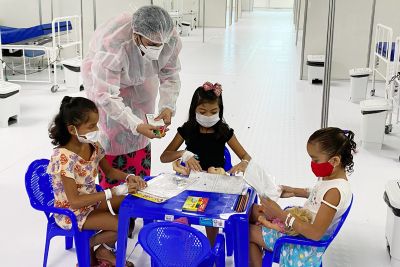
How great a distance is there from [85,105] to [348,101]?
4.90 metres

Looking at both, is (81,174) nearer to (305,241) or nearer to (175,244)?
(175,244)

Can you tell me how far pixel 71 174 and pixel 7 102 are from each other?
3230mm

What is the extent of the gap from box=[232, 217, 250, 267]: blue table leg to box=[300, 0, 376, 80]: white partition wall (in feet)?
20.6

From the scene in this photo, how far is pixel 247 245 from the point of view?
6.48 feet

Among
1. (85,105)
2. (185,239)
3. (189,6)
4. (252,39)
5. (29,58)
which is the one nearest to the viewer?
(185,239)

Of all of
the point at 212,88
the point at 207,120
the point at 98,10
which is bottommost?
the point at 207,120

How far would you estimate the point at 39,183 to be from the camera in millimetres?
2498

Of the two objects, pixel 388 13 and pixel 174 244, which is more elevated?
pixel 388 13

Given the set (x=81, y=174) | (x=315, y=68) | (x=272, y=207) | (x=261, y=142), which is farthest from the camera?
(x=315, y=68)

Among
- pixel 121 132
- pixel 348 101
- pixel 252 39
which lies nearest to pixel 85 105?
pixel 121 132

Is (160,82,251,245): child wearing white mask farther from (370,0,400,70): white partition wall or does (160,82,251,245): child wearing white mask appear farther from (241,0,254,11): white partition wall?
(241,0,254,11): white partition wall

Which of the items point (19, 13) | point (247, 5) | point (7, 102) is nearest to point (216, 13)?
point (19, 13)

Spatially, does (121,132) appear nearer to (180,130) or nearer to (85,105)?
(180,130)

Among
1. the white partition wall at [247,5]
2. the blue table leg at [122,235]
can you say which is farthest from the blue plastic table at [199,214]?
the white partition wall at [247,5]
